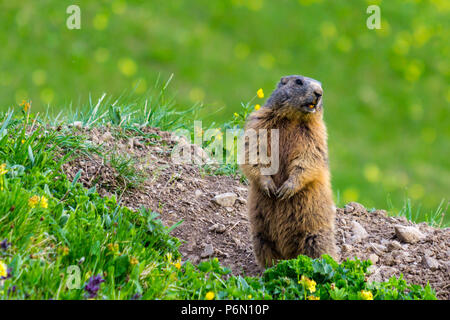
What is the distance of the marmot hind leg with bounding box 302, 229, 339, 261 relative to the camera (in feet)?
16.5

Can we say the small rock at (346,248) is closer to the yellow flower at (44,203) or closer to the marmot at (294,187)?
the marmot at (294,187)

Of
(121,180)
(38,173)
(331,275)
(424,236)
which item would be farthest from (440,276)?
(38,173)

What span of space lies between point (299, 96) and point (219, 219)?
1.38 meters

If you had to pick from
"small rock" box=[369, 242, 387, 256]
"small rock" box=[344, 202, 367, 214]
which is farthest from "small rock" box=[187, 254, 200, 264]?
"small rock" box=[344, 202, 367, 214]

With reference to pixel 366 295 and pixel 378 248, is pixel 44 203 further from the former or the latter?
pixel 378 248

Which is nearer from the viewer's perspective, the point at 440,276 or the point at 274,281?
the point at 274,281

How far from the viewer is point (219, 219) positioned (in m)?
5.73

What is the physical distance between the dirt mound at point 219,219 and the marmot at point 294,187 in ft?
1.18

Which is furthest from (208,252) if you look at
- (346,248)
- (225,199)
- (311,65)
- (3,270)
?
(311,65)

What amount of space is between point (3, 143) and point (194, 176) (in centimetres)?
194
